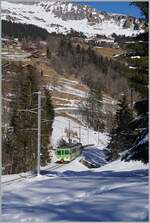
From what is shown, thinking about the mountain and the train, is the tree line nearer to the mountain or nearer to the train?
the train

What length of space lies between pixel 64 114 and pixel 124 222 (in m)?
34.0

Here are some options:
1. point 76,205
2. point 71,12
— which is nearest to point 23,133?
point 71,12

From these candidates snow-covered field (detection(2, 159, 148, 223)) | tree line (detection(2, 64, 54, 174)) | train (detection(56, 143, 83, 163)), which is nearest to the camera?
snow-covered field (detection(2, 159, 148, 223))

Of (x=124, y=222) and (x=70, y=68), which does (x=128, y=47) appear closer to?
(x=124, y=222)

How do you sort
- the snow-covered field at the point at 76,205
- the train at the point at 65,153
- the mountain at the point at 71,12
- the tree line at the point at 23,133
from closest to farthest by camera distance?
the snow-covered field at the point at 76,205 < the mountain at the point at 71,12 < the tree line at the point at 23,133 < the train at the point at 65,153

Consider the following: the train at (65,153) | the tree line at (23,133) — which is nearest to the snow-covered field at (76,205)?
the tree line at (23,133)

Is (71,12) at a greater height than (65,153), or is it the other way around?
(71,12)

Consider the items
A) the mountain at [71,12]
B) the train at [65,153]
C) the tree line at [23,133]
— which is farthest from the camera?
the train at [65,153]

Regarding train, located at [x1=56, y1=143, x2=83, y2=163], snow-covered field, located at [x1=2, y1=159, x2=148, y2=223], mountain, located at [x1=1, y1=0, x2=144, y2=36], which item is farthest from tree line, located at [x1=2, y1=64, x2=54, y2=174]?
snow-covered field, located at [x1=2, y1=159, x2=148, y2=223]

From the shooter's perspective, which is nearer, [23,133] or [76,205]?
[76,205]

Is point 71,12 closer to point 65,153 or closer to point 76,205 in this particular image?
point 76,205

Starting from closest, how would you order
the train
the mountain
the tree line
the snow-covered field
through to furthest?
the snow-covered field < the mountain < the tree line < the train

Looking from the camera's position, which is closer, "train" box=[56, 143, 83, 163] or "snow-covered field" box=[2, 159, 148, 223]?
"snow-covered field" box=[2, 159, 148, 223]

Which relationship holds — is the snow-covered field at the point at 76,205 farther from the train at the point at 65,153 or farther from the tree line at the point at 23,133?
the train at the point at 65,153
